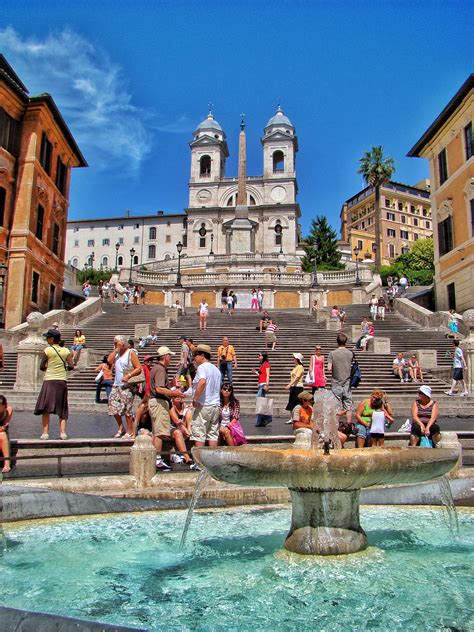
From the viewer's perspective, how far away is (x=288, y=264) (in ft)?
189

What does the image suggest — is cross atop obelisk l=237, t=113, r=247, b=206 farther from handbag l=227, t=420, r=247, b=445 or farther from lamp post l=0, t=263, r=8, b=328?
handbag l=227, t=420, r=247, b=445

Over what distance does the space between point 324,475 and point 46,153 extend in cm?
3078

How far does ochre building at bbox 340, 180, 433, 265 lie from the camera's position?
95250mm

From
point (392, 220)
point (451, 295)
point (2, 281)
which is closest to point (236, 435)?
point (2, 281)

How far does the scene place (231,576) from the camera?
15.3 feet

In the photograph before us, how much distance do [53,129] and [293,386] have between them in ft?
84.5

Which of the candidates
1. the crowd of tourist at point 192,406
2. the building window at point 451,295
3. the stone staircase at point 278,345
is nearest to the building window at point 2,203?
the stone staircase at point 278,345

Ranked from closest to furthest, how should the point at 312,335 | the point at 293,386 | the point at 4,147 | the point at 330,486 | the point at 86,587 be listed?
the point at 86,587 < the point at 330,486 < the point at 293,386 < the point at 312,335 < the point at 4,147

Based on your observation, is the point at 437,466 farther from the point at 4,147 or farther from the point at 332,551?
the point at 4,147

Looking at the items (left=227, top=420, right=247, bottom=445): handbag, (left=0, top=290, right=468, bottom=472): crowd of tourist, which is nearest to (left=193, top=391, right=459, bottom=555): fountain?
(left=0, top=290, right=468, bottom=472): crowd of tourist

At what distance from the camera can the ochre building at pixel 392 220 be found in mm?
95250

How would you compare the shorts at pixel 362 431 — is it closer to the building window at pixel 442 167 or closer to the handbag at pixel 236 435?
the handbag at pixel 236 435

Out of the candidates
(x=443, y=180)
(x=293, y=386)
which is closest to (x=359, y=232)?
(x=443, y=180)

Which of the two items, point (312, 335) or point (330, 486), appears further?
point (312, 335)
